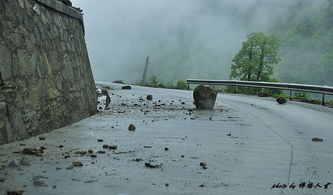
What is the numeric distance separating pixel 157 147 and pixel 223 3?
149m

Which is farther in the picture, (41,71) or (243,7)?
(243,7)

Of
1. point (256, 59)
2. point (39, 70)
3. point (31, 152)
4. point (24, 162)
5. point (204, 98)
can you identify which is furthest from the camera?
point (256, 59)

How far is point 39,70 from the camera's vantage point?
8.31 metres

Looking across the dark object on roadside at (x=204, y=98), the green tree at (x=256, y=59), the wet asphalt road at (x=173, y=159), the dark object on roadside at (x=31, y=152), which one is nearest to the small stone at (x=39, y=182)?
the wet asphalt road at (x=173, y=159)

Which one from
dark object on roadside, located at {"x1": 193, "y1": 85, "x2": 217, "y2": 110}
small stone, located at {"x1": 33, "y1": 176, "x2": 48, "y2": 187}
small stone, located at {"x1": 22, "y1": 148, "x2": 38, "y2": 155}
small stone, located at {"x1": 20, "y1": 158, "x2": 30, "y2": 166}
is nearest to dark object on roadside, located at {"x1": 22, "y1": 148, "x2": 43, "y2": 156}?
small stone, located at {"x1": 22, "y1": 148, "x2": 38, "y2": 155}

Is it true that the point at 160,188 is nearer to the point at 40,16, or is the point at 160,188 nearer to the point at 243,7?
the point at 40,16

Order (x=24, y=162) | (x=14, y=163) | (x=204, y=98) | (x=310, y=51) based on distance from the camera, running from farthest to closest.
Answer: (x=310, y=51) < (x=204, y=98) < (x=24, y=162) < (x=14, y=163)

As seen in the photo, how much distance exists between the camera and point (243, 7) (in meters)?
146

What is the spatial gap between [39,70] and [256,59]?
48.4 metres

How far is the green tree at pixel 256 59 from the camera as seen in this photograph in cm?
5431

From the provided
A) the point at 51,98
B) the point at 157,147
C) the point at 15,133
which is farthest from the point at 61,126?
the point at 157,147

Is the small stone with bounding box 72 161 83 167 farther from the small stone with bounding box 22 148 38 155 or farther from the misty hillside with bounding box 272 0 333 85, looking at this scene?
the misty hillside with bounding box 272 0 333 85

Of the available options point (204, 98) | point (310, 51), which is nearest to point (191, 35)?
point (310, 51)

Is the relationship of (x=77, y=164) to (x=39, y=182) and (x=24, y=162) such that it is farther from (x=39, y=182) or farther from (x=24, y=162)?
(x=39, y=182)
